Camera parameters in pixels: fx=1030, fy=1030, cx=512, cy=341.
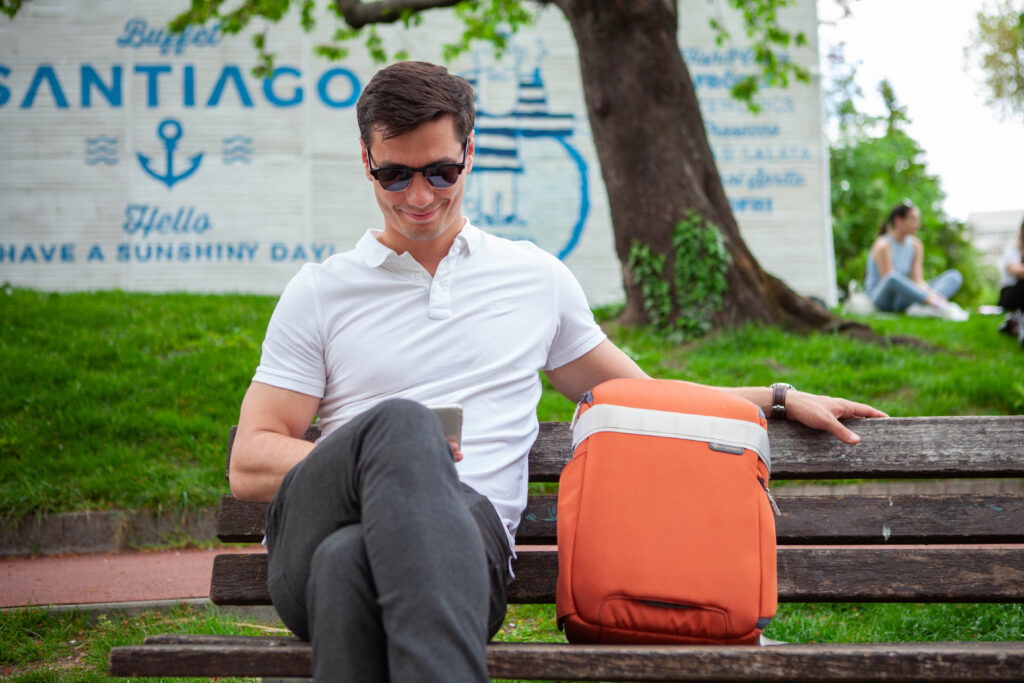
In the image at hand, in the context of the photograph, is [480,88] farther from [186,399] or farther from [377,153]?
Answer: [377,153]

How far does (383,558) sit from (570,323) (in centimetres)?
116

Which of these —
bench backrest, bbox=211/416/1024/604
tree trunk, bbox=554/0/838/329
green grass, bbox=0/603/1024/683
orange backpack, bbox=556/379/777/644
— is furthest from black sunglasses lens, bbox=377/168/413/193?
tree trunk, bbox=554/0/838/329

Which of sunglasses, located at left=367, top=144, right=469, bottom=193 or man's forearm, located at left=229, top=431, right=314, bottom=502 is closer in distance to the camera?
man's forearm, located at left=229, top=431, right=314, bottom=502

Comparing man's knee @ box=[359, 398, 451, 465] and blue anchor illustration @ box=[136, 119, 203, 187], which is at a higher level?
blue anchor illustration @ box=[136, 119, 203, 187]

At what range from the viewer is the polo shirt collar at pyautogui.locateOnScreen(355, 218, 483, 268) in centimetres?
287

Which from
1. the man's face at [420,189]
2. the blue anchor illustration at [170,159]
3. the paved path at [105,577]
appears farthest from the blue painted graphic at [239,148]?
the man's face at [420,189]

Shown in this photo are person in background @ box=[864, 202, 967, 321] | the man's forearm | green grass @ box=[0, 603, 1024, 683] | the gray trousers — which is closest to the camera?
the gray trousers

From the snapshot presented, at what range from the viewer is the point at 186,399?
671 cm

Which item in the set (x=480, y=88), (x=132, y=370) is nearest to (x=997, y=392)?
(x=132, y=370)

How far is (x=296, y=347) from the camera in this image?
278cm

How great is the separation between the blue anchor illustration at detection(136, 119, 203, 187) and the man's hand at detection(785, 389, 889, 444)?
42.3ft

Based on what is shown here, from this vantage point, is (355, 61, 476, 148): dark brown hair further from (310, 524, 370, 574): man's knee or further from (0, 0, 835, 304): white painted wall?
(0, 0, 835, 304): white painted wall

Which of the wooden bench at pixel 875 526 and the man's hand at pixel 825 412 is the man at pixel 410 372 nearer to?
the man's hand at pixel 825 412

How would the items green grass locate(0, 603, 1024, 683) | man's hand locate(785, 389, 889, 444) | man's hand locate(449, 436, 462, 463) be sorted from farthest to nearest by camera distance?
1. green grass locate(0, 603, 1024, 683)
2. man's hand locate(785, 389, 889, 444)
3. man's hand locate(449, 436, 462, 463)
